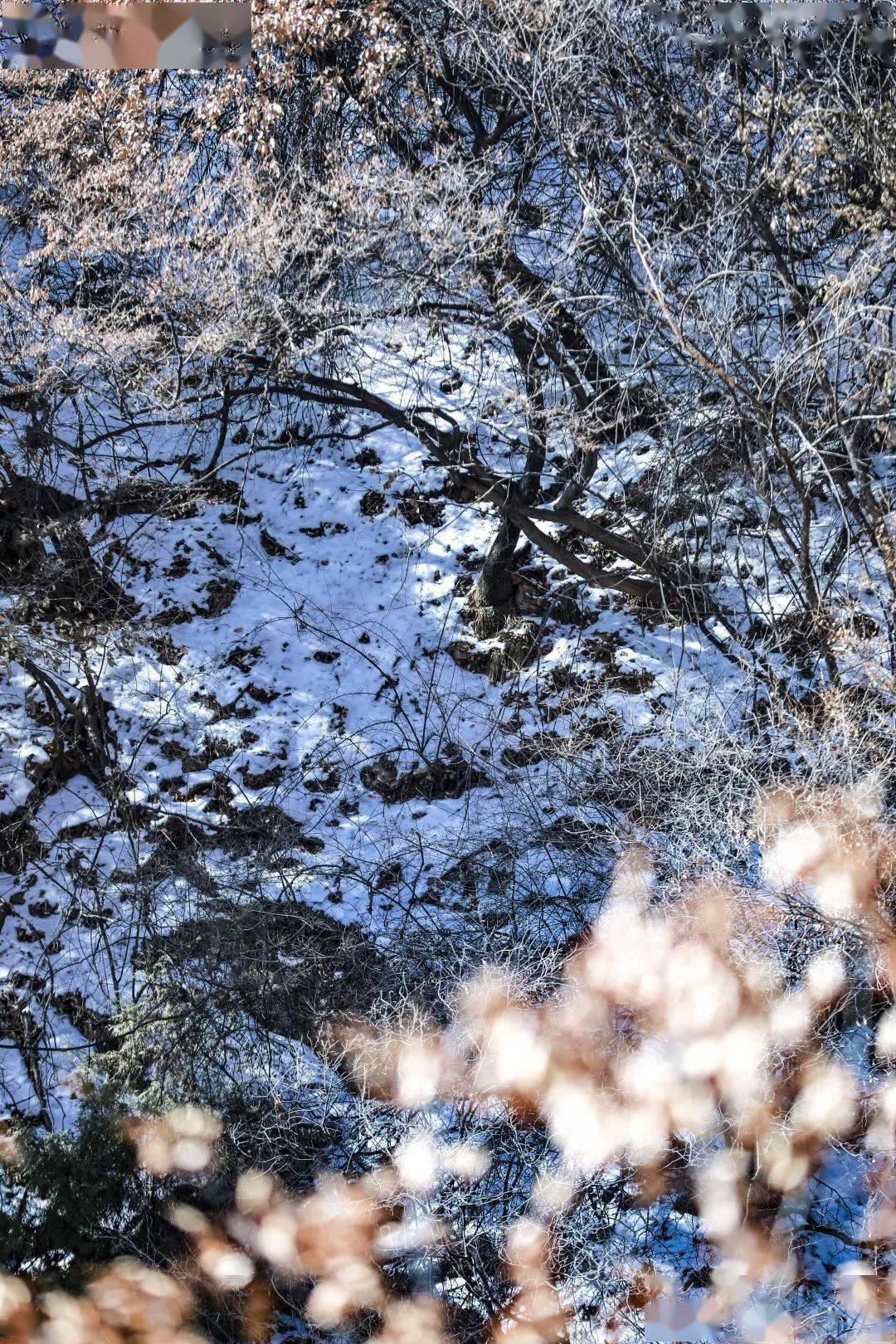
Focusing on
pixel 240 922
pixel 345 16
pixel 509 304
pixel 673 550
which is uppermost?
pixel 345 16

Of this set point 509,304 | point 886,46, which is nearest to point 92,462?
point 509,304

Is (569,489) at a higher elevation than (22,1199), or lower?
higher

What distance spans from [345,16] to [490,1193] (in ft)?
16.7

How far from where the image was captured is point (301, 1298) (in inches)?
147

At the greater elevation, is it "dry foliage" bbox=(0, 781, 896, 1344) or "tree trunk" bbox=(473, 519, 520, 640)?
"tree trunk" bbox=(473, 519, 520, 640)

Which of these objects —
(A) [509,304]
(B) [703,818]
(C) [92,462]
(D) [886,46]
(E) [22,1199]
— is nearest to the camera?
(E) [22,1199]

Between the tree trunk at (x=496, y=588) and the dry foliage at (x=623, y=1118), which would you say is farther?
the tree trunk at (x=496, y=588)

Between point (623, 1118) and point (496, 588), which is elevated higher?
point (496, 588)

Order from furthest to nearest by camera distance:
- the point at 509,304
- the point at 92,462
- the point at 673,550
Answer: the point at 92,462 → the point at 673,550 → the point at 509,304

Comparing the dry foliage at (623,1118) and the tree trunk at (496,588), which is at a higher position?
the tree trunk at (496,588)

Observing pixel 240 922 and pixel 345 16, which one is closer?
pixel 240 922

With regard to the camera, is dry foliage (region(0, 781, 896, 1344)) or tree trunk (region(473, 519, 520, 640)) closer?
dry foliage (region(0, 781, 896, 1344))

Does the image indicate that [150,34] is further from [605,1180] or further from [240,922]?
[605,1180]

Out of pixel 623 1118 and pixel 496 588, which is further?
pixel 496 588
